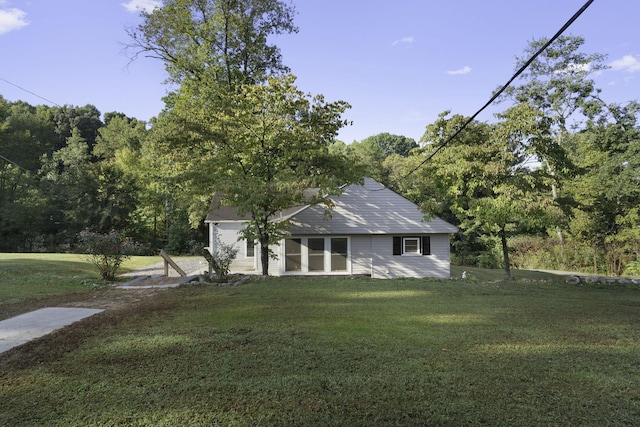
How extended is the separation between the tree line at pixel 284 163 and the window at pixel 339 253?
3.31m

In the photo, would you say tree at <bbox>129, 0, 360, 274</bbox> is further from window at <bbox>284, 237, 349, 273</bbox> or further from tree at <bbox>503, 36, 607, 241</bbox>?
tree at <bbox>503, 36, 607, 241</bbox>

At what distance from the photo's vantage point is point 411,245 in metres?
17.8

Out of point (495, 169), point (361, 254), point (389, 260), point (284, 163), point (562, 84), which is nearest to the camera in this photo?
point (495, 169)

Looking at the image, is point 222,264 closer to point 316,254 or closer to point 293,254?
point 293,254

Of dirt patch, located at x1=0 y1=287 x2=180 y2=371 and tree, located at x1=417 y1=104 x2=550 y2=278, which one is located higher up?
tree, located at x1=417 y1=104 x2=550 y2=278

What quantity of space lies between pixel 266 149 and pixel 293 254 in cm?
524

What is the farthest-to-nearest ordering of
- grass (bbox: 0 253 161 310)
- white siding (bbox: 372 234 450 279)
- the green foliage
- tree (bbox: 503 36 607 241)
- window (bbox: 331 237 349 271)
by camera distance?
tree (bbox: 503 36 607 241) < white siding (bbox: 372 234 450 279) < window (bbox: 331 237 349 271) < the green foliage < grass (bbox: 0 253 161 310)

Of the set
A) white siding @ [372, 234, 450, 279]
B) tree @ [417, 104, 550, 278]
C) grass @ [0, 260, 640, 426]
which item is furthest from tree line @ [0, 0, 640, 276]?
grass @ [0, 260, 640, 426]

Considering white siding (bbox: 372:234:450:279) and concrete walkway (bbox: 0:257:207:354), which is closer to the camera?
concrete walkway (bbox: 0:257:207:354)

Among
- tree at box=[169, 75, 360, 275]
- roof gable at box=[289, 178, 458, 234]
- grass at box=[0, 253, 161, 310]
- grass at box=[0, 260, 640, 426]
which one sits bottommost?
grass at box=[0, 260, 640, 426]

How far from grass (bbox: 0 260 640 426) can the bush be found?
5761 millimetres

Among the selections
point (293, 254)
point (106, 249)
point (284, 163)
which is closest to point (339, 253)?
point (293, 254)

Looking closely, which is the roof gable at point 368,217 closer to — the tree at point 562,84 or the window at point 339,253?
the window at point 339,253

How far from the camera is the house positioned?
17031 millimetres
